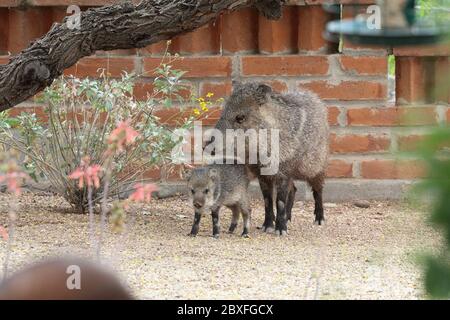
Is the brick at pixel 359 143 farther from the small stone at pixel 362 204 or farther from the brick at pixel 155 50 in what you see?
the brick at pixel 155 50

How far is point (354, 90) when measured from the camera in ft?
22.7

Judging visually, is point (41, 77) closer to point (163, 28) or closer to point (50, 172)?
point (163, 28)

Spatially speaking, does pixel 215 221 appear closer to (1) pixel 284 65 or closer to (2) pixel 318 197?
(2) pixel 318 197

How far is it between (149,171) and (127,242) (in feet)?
5.14

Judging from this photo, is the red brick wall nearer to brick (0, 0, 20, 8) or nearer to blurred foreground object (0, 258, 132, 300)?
brick (0, 0, 20, 8)

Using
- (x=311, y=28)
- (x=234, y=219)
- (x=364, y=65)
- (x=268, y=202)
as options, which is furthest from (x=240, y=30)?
(x=234, y=219)

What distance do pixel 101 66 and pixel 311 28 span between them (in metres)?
1.45

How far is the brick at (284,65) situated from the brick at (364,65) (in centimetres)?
14

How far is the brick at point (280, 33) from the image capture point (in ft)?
22.7

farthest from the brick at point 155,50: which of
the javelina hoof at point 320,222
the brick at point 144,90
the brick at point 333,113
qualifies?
the javelina hoof at point 320,222

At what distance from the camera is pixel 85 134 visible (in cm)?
622

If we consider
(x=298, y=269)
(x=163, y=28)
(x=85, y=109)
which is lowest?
(x=298, y=269)

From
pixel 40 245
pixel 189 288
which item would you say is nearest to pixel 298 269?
pixel 189 288

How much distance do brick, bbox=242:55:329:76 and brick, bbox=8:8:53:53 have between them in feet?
4.61
